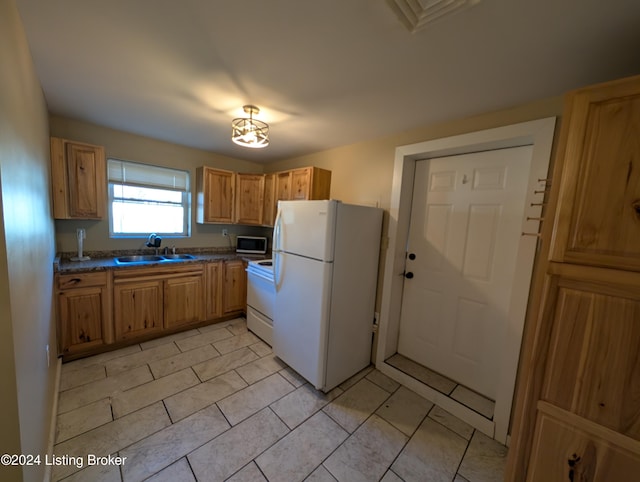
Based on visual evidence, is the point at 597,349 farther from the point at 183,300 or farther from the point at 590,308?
the point at 183,300

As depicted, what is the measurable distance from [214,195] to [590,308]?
144 inches

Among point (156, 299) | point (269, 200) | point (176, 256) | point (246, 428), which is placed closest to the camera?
point (246, 428)

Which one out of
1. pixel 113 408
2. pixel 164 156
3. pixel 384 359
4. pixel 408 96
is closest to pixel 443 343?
pixel 384 359

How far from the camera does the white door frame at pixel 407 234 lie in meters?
1.63

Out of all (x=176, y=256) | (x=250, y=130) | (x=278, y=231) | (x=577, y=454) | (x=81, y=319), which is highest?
(x=250, y=130)

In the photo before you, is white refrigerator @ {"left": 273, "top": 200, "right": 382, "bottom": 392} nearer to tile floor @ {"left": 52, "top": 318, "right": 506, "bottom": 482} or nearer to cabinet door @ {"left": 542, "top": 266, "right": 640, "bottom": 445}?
tile floor @ {"left": 52, "top": 318, "right": 506, "bottom": 482}

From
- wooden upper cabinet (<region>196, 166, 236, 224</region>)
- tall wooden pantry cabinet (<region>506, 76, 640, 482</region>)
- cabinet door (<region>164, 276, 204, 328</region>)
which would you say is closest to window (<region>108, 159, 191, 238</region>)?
wooden upper cabinet (<region>196, 166, 236, 224</region>)

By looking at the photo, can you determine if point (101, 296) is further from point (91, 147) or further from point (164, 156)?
point (164, 156)

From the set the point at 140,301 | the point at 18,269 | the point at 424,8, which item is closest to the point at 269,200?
the point at 140,301

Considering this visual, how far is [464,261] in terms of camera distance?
2.17 meters

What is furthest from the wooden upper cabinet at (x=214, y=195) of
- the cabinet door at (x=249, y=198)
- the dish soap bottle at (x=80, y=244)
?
the dish soap bottle at (x=80, y=244)

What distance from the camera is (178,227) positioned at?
3459 mm

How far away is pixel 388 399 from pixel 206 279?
2509 millimetres

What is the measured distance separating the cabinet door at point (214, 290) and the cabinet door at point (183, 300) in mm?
89
